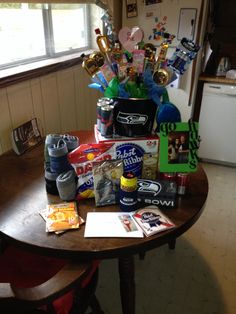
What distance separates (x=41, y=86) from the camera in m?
1.64

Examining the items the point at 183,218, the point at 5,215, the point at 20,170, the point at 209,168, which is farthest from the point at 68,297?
the point at 209,168

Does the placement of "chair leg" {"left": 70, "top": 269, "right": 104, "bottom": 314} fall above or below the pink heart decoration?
below

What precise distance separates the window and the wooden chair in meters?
1.02

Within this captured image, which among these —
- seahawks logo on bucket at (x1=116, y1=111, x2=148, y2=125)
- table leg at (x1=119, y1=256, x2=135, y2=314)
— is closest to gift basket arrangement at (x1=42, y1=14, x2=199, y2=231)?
seahawks logo on bucket at (x1=116, y1=111, x2=148, y2=125)

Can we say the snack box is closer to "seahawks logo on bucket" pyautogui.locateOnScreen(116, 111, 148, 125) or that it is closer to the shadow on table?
"seahawks logo on bucket" pyautogui.locateOnScreen(116, 111, 148, 125)

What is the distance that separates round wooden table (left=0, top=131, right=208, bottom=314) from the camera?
853 mm

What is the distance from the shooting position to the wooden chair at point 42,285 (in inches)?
30.3

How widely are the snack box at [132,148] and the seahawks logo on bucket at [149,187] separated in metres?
0.09

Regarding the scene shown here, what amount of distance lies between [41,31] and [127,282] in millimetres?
1529

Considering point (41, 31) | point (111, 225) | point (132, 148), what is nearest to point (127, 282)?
point (111, 225)

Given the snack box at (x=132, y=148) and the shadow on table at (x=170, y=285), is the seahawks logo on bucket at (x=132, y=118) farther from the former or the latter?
the shadow on table at (x=170, y=285)

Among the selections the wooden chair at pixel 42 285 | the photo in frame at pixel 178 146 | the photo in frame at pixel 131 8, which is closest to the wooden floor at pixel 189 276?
the wooden chair at pixel 42 285

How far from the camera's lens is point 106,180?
3.31ft

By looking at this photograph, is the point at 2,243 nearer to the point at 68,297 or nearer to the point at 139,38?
the point at 68,297
